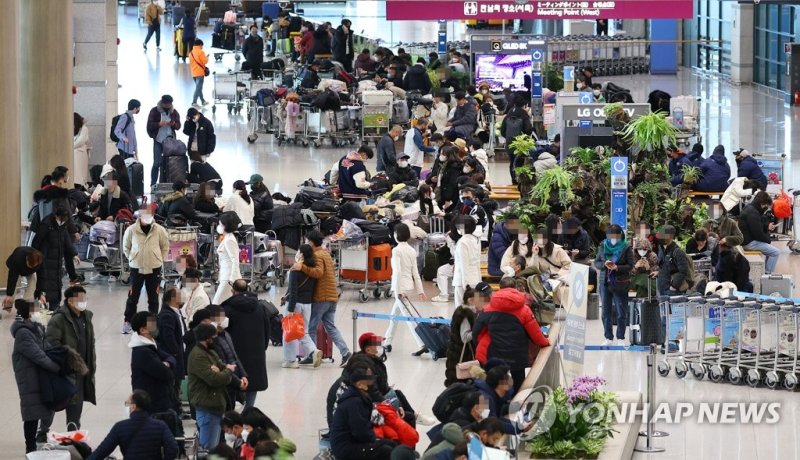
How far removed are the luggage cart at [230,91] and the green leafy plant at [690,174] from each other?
14177 mm

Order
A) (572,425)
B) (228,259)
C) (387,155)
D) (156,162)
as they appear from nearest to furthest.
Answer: (572,425) → (228,259) → (387,155) → (156,162)

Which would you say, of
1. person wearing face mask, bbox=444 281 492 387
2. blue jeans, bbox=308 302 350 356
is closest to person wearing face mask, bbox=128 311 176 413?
person wearing face mask, bbox=444 281 492 387

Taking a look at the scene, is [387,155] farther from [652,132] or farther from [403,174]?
[652,132]

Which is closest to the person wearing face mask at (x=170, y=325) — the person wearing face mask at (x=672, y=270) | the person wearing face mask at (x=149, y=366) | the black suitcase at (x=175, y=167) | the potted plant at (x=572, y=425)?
the person wearing face mask at (x=149, y=366)

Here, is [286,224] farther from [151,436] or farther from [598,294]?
[151,436]

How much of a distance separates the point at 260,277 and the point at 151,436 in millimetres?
8954

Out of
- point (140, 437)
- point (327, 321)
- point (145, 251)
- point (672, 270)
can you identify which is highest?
point (145, 251)

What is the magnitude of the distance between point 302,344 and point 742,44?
104ft

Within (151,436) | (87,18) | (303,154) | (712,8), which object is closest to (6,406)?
(151,436)

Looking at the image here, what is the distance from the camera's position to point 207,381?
523 inches

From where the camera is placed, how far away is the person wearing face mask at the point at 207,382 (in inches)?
523

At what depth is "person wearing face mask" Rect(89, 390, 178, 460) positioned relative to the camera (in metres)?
11.9

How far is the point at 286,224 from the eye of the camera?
70.3ft

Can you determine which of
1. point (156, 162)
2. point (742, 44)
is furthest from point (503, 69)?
point (742, 44)
